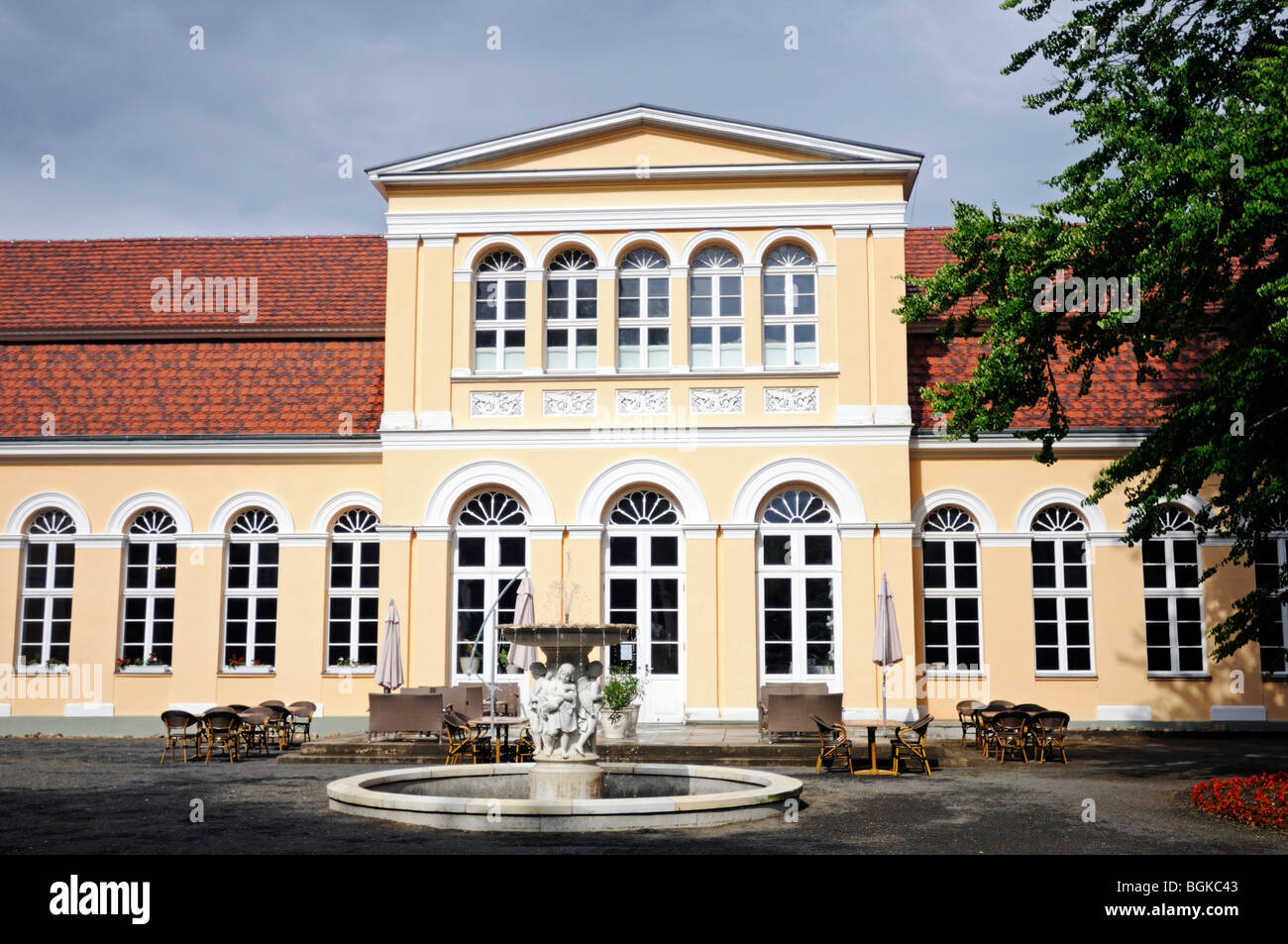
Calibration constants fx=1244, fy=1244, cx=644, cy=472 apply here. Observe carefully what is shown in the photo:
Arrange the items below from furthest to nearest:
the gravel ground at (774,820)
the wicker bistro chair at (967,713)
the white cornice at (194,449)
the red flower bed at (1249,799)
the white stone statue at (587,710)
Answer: the white cornice at (194,449), the wicker bistro chair at (967,713), the white stone statue at (587,710), the red flower bed at (1249,799), the gravel ground at (774,820)

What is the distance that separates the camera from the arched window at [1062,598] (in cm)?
2005

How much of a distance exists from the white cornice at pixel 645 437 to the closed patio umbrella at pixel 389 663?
3500 mm

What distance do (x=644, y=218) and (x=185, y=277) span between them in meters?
9.88

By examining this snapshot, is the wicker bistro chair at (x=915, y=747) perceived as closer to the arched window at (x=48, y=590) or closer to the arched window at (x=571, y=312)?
the arched window at (x=571, y=312)

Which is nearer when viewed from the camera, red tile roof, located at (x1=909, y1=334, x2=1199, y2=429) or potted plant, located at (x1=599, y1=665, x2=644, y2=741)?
potted plant, located at (x1=599, y1=665, x2=644, y2=741)

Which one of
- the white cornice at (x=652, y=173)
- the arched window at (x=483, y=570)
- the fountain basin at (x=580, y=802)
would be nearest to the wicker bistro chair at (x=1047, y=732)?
the fountain basin at (x=580, y=802)

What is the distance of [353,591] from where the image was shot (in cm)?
2102

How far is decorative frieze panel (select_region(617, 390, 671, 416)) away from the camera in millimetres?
20375

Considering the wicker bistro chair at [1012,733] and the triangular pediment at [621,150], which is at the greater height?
the triangular pediment at [621,150]

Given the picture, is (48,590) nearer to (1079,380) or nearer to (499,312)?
(499,312)

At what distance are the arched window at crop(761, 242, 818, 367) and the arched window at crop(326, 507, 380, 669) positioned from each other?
7.41m

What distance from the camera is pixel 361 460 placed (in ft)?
69.8

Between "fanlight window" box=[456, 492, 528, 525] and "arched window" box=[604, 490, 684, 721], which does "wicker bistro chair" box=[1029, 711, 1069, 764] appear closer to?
"arched window" box=[604, 490, 684, 721]

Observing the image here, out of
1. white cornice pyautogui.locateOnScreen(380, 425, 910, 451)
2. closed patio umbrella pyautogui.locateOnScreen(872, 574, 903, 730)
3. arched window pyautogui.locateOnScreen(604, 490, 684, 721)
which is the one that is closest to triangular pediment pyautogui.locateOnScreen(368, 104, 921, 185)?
white cornice pyautogui.locateOnScreen(380, 425, 910, 451)
